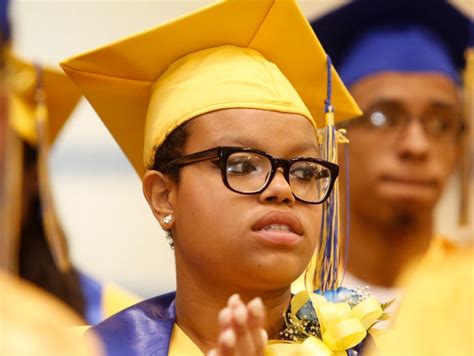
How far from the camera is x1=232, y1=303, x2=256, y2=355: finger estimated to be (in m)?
1.20

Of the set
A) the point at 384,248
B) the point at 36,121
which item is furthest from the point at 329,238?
the point at 36,121

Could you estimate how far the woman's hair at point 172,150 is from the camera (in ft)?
5.09

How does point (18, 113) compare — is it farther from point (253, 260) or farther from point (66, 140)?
point (253, 260)

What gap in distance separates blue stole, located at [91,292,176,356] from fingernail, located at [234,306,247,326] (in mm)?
304

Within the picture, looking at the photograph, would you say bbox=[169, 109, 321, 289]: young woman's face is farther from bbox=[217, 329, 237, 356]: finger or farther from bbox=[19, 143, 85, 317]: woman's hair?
bbox=[19, 143, 85, 317]: woman's hair

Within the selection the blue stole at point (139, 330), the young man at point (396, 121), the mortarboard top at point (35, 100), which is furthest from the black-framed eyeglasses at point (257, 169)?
the mortarboard top at point (35, 100)

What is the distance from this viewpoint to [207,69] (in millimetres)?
1585

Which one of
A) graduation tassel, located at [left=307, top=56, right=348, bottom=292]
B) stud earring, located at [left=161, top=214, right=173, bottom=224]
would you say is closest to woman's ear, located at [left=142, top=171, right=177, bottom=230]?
stud earring, located at [left=161, top=214, right=173, bottom=224]

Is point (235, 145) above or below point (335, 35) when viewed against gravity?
below

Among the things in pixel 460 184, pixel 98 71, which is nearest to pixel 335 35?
pixel 460 184

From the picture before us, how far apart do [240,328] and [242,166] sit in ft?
1.06

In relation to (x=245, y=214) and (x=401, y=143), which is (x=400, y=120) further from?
(x=245, y=214)

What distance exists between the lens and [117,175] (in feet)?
10.2

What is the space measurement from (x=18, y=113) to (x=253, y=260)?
1512 millimetres
